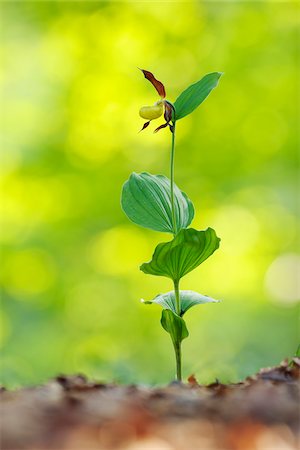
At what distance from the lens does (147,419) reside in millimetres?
535

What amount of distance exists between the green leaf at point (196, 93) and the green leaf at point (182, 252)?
25 cm

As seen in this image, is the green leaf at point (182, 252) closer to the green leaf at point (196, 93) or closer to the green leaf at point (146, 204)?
the green leaf at point (146, 204)

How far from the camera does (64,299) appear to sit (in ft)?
15.6

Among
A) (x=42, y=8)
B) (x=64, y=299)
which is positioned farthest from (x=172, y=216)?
(x=42, y=8)

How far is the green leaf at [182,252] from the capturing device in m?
1.04

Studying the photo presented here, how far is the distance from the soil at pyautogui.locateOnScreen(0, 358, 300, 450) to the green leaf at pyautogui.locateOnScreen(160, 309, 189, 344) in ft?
1.40

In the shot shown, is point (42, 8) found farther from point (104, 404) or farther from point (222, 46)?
point (104, 404)

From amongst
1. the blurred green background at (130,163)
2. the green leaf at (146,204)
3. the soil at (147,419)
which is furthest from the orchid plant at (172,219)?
the blurred green background at (130,163)

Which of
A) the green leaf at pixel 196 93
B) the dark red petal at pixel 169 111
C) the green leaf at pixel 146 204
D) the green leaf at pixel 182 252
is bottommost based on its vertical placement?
the green leaf at pixel 182 252

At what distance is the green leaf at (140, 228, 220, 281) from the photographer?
104 centimetres

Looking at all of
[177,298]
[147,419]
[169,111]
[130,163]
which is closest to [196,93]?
[169,111]

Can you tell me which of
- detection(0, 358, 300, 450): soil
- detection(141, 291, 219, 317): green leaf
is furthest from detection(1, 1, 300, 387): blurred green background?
detection(0, 358, 300, 450): soil

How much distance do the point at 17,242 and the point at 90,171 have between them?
0.86m

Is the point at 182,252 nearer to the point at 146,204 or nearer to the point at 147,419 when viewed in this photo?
the point at 146,204
